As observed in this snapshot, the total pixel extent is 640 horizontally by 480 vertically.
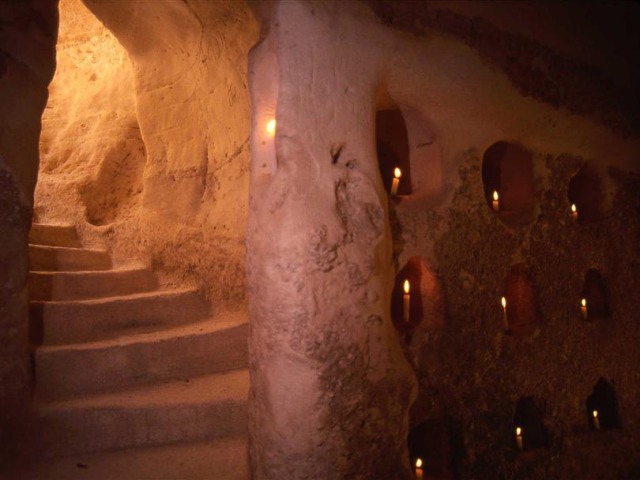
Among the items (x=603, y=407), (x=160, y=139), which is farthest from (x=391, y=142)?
A: (x=603, y=407)

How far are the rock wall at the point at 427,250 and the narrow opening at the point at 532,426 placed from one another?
0.15 ft

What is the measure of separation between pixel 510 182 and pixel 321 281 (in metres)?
1.78

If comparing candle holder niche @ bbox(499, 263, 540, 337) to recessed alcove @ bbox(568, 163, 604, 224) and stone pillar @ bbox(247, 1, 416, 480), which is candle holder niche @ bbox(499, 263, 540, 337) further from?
stone pillar @ bbox(247, 1, 416, 480)

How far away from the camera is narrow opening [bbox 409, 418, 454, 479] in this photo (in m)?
2.41

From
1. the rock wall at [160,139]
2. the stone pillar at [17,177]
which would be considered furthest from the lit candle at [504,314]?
the stone pillar at [17,177]

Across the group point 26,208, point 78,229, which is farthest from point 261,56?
point 78,229

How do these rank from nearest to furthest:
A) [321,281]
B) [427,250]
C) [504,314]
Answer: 1. [321,281]
2. [427,250]
3. [504,314]

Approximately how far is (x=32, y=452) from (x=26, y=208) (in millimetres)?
1195

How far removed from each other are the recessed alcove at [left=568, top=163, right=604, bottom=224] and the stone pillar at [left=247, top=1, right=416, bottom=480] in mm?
1893

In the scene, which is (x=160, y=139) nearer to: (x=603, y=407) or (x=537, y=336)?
(x=537, y=336)

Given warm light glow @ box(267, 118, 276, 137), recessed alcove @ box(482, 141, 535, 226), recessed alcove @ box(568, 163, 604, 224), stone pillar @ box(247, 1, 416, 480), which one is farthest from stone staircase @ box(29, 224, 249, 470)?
recessed alcove @ box(568, 163, 604, 224)

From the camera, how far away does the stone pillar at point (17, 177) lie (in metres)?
2.21

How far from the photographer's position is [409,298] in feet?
8.29

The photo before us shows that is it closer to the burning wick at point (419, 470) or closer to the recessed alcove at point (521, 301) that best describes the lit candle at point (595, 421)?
the recessed alcove at point (521, 301)
